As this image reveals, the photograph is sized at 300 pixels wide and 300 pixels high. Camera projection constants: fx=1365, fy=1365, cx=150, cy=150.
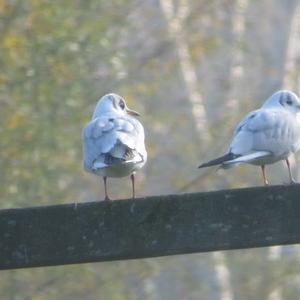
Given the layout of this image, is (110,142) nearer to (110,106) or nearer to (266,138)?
(266,138)

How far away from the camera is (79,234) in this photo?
5.00 meters

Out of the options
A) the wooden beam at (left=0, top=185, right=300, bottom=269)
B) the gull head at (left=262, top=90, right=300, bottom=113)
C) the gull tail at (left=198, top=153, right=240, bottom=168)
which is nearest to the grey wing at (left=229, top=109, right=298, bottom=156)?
the gull tail at (left=198, top=153, right=240, bottom=168)

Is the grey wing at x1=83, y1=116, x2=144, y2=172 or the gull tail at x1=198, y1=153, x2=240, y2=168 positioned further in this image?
the grey wing at x1=83, y1=116, x2=144, y2=172

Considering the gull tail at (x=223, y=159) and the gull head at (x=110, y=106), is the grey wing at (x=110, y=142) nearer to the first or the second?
the gull tail at (x=223, y=159)

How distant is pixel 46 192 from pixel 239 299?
6890 mm

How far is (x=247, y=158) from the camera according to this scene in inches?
276

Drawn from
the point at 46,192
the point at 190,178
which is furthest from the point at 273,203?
the point at 190,178

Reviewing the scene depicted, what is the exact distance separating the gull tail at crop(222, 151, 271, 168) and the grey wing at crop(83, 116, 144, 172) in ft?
1.63

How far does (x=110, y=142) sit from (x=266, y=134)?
0.92 m

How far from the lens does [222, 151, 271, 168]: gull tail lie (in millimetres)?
6496

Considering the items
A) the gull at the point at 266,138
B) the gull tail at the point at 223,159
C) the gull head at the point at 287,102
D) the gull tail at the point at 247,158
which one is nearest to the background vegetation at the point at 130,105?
the gull head at the point at 287,102

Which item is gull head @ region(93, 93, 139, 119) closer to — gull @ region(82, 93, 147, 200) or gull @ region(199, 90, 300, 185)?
gull @ region(82, 93, 147, 200)

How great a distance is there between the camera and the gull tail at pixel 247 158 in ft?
21.3

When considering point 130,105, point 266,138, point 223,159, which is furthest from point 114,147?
point 130,105
